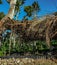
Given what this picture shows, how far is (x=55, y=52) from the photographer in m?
14.1

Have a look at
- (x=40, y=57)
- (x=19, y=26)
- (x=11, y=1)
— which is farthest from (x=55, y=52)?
(x=11, y=1)

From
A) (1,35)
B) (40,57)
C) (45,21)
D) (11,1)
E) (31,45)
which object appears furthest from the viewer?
(11,1)

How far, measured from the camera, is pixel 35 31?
40.3ft

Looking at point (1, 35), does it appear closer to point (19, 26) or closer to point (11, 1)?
point (19, 26)

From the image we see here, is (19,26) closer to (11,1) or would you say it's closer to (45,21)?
(45,21)

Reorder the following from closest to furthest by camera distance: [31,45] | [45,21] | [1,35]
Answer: [45,21] < [1,35] < [31,45]

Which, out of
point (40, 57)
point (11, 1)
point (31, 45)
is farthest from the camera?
point (11, 1)

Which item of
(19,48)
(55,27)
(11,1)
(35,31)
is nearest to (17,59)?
(35,31)

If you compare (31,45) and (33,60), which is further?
(31,45)

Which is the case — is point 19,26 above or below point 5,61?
above

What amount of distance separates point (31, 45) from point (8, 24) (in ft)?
9.28

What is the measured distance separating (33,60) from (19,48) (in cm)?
374

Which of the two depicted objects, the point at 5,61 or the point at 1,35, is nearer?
the point at 5,61

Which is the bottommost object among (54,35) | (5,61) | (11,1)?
(5,61)
